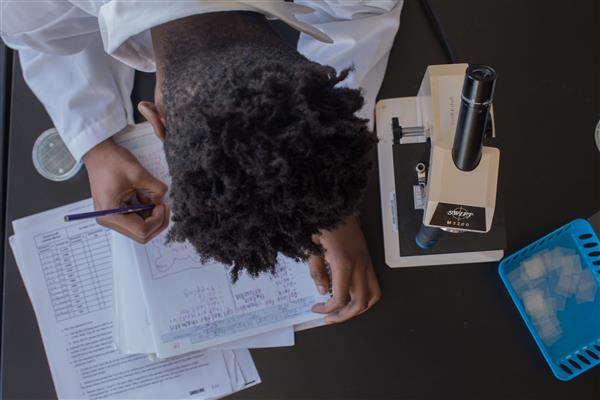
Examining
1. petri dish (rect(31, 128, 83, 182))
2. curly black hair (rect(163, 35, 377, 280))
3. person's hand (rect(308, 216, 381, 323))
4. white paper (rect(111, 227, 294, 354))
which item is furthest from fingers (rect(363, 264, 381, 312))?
petri dish (rect(31, 128, 83, 182))

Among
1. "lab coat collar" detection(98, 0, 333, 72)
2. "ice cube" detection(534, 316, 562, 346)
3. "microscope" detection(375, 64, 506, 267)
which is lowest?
"ice cube" detection(534, 316, 562, 346)

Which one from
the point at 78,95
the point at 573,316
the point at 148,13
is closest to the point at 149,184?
the point at 78,95

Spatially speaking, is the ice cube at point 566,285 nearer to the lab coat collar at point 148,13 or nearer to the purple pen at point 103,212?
the lab coat collar at point 148,13

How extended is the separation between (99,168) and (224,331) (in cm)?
31

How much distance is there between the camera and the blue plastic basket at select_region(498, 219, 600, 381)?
57 cm

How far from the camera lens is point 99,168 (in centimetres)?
71

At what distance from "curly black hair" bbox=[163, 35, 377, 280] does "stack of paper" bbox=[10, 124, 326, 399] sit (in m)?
0.27

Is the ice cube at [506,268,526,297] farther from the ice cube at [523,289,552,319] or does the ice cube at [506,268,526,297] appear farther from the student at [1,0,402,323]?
the student at [1,0,402,323]

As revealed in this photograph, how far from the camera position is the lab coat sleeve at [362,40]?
26.2 inches

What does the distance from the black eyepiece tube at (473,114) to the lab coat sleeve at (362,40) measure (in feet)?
0.88

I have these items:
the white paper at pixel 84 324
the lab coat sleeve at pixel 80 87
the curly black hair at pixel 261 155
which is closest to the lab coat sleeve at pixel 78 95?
the lab coat sleeve at pixel 80 87

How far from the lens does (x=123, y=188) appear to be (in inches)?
27.4

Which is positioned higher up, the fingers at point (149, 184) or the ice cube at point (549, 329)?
the fingers at point (149, 184)

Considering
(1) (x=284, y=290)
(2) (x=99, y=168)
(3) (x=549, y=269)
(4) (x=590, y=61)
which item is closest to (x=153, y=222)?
(2) (x=99, y=168)
